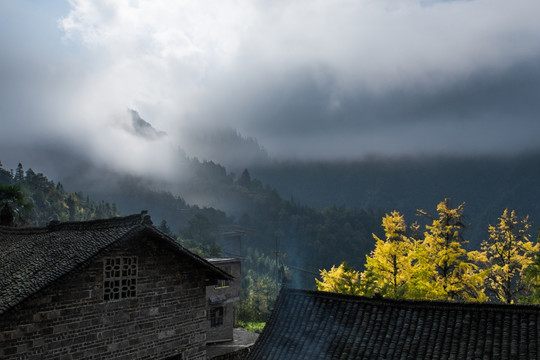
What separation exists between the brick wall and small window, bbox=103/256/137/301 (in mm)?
186

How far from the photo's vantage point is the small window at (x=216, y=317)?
3762cm

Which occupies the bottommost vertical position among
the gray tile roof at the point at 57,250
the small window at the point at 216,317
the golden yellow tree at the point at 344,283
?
the small window at the point at 216,317

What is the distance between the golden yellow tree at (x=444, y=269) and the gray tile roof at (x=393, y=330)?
8229 mm

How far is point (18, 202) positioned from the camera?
33.7 metres

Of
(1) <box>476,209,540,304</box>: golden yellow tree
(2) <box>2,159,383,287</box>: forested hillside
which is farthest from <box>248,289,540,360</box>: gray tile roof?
(2) <box>2,159,383,287</box>: forested hillside

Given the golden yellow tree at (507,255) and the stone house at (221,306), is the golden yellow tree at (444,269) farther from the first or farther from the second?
the stone house at (221,306)

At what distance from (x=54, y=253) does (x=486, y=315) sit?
46.6 ft

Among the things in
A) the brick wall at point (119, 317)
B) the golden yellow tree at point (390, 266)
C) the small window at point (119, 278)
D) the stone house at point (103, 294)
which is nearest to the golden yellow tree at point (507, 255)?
the golden yellow tree at point (390, 266)

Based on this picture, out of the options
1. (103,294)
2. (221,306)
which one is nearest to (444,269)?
(103,294)

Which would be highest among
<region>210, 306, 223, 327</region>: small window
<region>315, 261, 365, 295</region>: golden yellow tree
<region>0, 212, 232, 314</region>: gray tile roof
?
<region>0, 212, 232, 314</region>: gray tile roof

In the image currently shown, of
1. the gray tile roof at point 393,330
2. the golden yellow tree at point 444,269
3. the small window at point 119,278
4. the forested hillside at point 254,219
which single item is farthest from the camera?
the forested hillside at point 254,219

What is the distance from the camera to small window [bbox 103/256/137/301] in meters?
13.9

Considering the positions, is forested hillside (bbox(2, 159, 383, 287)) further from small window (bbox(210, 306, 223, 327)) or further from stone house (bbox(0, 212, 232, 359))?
stone house (bbox(0, 212, 232, 359))

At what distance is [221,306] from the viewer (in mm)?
38375
